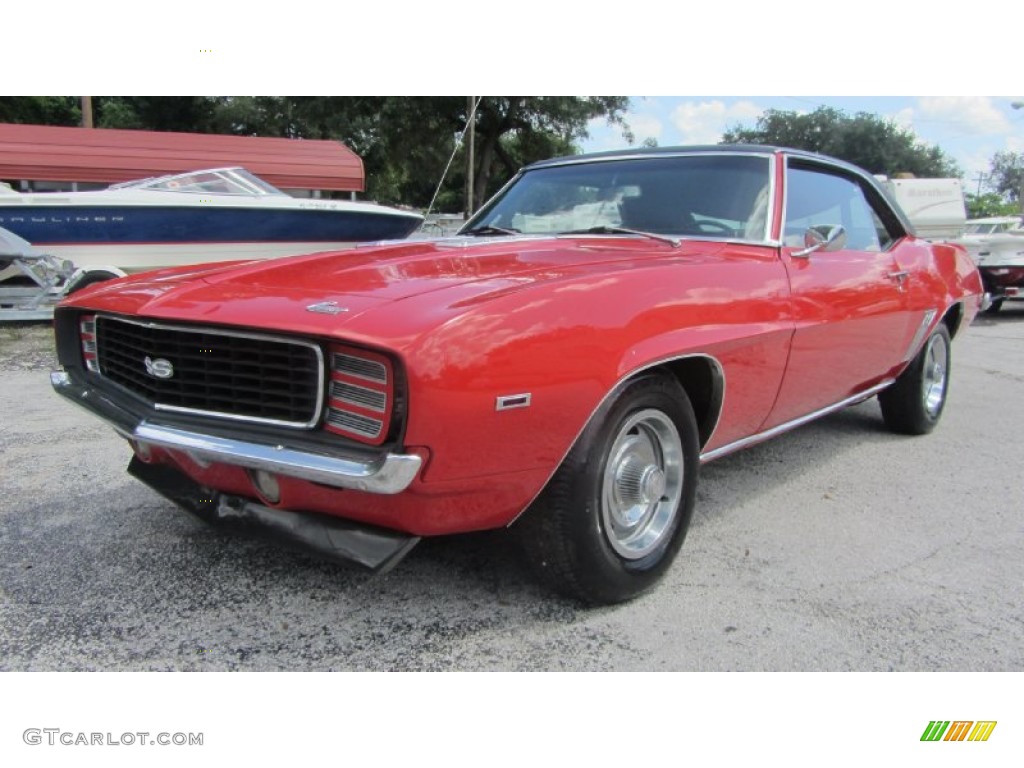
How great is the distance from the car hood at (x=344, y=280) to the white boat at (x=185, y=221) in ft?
20.9

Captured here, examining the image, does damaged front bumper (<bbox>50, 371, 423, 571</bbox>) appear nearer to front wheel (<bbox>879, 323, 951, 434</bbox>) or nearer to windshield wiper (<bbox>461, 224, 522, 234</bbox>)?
windshield wiper (<bbox>461, 224, 522, 234</bbox>)

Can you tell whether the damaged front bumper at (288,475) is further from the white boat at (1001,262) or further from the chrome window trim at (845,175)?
the white boat at (1001,262)

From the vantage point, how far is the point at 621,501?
2.51 meters

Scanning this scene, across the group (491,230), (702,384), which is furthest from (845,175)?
(702,384)

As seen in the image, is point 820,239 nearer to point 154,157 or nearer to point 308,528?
point 308,528

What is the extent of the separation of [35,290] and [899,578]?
29.9 feet

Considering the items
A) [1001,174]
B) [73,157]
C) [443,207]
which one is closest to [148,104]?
[443,207]

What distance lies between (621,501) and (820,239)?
5.06 feet

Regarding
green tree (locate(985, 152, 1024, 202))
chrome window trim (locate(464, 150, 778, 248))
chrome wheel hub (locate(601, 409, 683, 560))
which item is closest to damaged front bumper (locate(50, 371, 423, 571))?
chrome wheel hub (locate(601, 409, 683, 560))

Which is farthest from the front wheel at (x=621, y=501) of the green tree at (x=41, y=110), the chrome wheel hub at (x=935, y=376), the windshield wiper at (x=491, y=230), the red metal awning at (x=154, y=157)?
the green tree at (x=41, y=110)

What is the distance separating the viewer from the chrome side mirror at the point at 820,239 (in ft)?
10.7

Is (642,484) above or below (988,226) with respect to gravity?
below

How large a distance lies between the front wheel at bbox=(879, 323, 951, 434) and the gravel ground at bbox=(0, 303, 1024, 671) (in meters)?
0.78

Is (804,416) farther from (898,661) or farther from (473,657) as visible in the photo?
(473,657)
